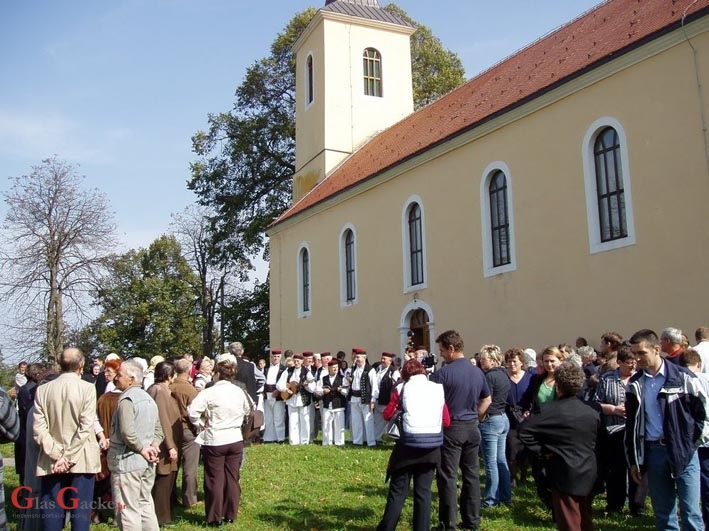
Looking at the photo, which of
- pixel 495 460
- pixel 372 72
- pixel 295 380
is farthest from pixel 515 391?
pixel 372 72

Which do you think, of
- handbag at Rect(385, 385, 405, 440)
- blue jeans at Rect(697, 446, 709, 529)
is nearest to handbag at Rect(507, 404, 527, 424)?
handbag at Rect(385, 385, 405, 440)

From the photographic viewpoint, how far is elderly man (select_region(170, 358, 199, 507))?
8.19m

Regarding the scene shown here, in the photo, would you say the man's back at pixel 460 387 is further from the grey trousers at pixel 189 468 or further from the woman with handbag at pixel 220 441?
the grey trousers at pixel 189 468

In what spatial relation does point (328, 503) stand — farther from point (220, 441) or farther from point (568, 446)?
point (568, 446)

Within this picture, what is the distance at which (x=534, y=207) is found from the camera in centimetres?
1523

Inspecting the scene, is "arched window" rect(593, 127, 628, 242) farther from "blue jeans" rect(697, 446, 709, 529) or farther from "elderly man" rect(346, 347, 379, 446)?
"blue jeans" rect(697, 446, 709, 529)

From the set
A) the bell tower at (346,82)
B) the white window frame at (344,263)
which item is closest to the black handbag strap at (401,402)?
the white window frame at (344,263)

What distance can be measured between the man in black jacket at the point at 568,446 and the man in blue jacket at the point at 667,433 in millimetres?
573

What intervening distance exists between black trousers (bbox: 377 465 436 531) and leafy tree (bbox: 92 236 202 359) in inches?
1126

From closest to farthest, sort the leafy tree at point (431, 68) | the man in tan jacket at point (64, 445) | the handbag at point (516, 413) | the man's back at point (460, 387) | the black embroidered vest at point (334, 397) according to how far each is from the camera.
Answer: the man in tan jacket at point (64, 445) → the man's back at point (460, 387) → the handbag at point (516, 413) → the black embroidered vest at point (334, 397) → the leafy tree at point (431, 68)

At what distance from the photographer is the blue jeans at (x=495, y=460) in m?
7.66

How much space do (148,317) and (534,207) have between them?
947 inches

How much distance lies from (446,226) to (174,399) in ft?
36.8

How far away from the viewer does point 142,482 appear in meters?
6.14
